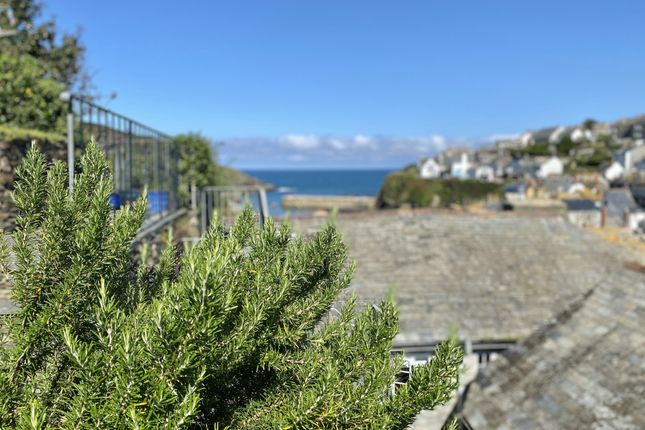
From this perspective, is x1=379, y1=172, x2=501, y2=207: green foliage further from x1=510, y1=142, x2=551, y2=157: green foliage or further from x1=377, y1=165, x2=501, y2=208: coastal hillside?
x1=510, y1=142, x2=551, y2=157: green foliage

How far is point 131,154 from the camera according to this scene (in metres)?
9.21

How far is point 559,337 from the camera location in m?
10.1

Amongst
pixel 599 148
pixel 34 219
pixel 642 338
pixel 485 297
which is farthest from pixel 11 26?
pixel 599 148

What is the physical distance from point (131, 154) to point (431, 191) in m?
81.5

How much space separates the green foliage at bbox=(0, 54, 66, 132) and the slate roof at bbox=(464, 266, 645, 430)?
363 inches

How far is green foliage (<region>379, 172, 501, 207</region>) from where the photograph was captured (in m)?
84.9

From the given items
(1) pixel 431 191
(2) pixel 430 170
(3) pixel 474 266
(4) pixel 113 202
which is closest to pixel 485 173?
(2) pixel 430 170

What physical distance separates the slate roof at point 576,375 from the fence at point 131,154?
6272 mm

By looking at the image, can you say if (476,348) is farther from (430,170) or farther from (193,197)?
(430,170)

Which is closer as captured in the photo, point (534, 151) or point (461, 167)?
point (534, 151)

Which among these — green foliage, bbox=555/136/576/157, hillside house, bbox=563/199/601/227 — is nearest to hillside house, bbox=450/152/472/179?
green foliage, bbox=555/136/576/157

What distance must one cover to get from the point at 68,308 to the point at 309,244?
1158 millimetres

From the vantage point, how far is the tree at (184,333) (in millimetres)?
1763

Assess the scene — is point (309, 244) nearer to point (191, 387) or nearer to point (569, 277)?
point (191, 387)
